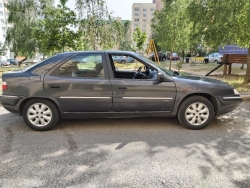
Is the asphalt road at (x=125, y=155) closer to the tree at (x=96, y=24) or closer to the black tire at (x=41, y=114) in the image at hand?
the black tire at (x=41, y=114)

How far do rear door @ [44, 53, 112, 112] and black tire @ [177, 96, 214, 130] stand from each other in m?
1.46

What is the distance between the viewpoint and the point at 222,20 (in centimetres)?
686

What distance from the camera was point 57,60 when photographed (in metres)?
3.93

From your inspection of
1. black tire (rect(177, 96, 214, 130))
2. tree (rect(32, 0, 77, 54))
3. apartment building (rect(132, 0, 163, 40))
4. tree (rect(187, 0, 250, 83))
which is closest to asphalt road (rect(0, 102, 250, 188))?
black tire (rect(177, 96, 214, 130))

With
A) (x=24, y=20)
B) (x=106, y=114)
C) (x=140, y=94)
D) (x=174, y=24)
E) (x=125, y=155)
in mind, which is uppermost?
(x=24, y=20)

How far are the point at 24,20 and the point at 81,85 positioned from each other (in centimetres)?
2505

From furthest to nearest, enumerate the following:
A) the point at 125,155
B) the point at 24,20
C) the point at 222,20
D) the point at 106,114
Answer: the point at 24,20
the point at 222,20
the point at 106,114
the point at 125,155

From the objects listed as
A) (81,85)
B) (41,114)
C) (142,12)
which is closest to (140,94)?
(81,85)

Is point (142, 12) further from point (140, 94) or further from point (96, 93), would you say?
point (96, 93)

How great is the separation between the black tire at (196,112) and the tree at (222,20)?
4184 mm

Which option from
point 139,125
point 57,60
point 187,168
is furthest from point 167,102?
point 57,60

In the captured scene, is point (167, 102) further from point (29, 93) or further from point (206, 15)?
point (206, 15)

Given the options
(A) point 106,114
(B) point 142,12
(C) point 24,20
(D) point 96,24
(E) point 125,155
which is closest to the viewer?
(E) point 125,155

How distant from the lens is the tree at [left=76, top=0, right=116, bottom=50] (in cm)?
1116
